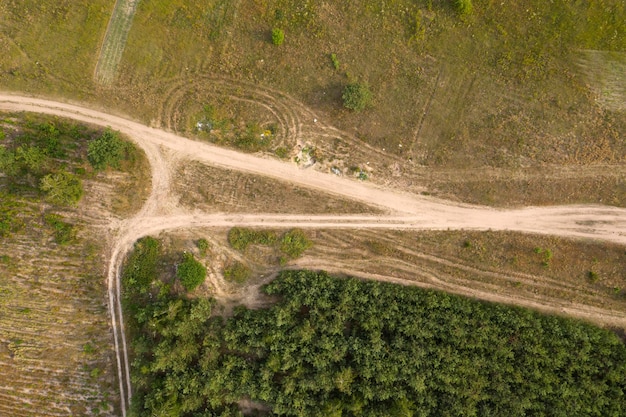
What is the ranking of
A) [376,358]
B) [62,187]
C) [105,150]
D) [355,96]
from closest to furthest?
[376,358]
[105,150]
[62,187]
[355,96]

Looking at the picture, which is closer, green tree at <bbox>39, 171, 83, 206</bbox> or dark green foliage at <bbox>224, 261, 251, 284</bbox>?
green tree at <bbox>39, 171, 83, 206</bbox>

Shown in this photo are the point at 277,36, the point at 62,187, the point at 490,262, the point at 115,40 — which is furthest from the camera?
the point at 115,40

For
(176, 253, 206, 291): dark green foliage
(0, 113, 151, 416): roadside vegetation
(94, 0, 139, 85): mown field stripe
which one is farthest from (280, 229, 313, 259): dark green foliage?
(94, 0, 139, 85): mown field stripe

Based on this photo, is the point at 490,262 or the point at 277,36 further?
the point at 490,262

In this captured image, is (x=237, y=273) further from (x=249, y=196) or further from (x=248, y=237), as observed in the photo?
(x=249, y=196)

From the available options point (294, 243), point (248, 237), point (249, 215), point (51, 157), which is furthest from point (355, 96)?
point (51, 157)

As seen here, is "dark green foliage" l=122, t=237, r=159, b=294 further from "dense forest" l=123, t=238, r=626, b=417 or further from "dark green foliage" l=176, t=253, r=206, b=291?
"dark green foliage" l=176, t=253, r=206, b=291
